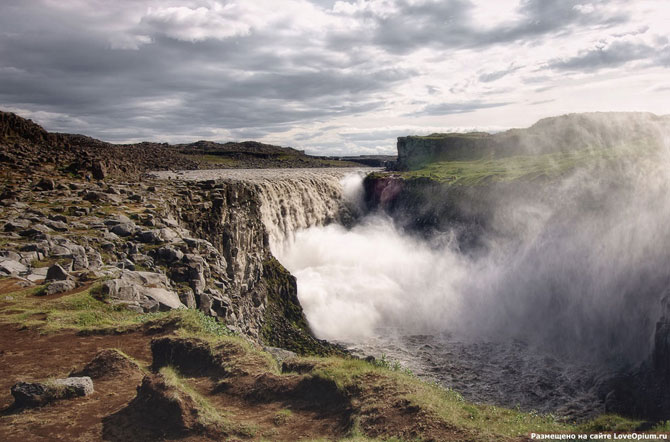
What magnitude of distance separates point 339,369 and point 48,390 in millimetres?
6969

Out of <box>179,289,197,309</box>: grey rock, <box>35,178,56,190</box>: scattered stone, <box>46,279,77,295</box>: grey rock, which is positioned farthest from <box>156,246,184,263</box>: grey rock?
<box>35,178,56,190</box>: scattered stone

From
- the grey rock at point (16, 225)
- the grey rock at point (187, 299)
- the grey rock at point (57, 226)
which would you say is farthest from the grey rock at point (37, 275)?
the grey rock at point (187, 299)

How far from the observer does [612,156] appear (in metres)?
62.5

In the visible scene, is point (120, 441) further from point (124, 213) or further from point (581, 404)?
point (581, 404)

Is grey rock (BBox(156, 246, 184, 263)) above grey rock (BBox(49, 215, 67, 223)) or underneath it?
underneath

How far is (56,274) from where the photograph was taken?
17.5 meters

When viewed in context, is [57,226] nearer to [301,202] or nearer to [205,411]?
[205,411]

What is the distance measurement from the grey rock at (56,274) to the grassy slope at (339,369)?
104cm

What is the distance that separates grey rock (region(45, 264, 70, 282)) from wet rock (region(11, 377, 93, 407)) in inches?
337

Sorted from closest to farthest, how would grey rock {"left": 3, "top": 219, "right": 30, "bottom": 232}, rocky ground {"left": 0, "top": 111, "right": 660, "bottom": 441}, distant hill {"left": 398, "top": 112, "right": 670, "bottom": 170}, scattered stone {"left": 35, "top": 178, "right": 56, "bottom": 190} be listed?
rocky ground {"left": 0, "top": 111, "right": 660, "bottom": 441}, grey rock {"left": 3, "top": 219, "right": 30, "bottom": 232}, scattered stone {"left": 35, "top": 178, "right": 56, "bottom": 190}, distant hill {"left": 398, "top": 112, "right": 670, "bottom": 170}

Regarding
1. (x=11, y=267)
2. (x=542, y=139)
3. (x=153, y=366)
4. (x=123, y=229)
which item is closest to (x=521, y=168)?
(x=542, y=139)

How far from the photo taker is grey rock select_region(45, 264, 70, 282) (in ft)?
57.2

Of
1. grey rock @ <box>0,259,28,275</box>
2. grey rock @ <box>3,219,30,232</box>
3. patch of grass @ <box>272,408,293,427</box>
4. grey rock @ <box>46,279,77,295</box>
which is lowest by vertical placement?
patch of grass @ <box>272,408,293,427</box>

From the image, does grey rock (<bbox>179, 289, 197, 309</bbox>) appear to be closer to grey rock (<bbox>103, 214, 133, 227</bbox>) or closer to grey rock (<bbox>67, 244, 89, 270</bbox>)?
grey rock (<bbox>67, 244, 89, 270</bbox>)
